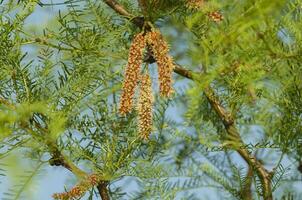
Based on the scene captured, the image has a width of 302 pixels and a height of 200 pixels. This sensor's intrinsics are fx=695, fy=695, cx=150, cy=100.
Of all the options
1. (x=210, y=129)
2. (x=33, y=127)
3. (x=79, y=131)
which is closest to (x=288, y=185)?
(x=210, y=129)

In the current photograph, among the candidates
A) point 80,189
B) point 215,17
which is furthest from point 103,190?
point 215,17

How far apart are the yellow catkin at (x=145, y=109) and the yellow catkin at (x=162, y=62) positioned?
1.4 inches

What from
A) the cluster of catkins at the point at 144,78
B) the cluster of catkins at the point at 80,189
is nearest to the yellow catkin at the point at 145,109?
the cluster of catkins at the point at 144,78

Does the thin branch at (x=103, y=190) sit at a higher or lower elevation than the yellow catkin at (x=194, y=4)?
lower

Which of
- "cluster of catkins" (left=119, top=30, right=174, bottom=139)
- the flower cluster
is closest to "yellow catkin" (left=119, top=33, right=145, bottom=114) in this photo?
"cluster of catkins" (left=119, top=30, right=174, bottom=139)

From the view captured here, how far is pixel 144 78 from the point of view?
928 mm

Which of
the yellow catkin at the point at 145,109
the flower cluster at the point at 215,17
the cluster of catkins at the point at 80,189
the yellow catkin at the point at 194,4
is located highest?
the yellow catkin at the point at 194,4

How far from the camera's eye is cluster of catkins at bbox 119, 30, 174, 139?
880 millimetres

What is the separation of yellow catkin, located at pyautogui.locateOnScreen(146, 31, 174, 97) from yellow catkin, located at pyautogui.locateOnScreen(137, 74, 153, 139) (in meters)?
0.04

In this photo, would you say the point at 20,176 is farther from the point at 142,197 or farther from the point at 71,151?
the point at 142,197

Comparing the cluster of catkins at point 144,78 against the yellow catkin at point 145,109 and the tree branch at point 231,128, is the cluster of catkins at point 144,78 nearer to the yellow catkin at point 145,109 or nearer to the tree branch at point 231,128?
the yellow catkin at point 145,109

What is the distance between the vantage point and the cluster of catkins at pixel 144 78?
0.88m

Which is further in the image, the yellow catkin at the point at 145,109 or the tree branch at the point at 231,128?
the tree branch at the point at 231,128

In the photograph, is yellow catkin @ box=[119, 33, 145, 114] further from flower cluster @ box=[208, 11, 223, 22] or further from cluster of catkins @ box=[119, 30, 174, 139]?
flower cluster @ box=[208, 11, 223, 22]
